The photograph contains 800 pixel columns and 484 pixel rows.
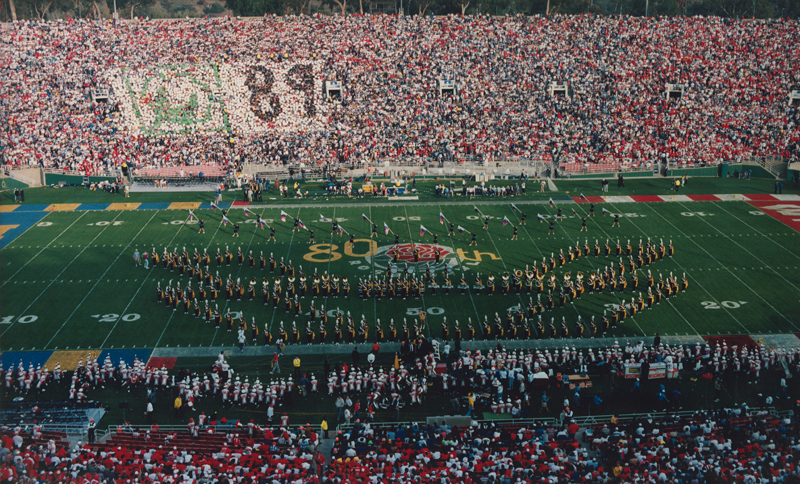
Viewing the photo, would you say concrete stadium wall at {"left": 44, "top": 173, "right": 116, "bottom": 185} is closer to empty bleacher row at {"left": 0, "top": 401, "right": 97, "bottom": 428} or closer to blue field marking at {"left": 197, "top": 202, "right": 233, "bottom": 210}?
blue field marking at {"left": 197, "top": 202, "right": 233, "bottom": 210}

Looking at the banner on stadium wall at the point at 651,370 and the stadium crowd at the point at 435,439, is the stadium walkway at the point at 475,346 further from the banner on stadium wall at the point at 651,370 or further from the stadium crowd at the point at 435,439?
the banner on stadium wall at the point at 651,370

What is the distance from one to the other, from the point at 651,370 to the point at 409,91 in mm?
38318

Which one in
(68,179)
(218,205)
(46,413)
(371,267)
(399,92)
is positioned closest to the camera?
(46,413)

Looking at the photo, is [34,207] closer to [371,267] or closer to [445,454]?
[371,267]

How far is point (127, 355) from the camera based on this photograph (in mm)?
25844

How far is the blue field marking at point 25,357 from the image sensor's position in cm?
2520

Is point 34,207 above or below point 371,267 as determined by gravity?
above

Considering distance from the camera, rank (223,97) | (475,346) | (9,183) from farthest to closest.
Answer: (223,97), (9,183), (475,346)

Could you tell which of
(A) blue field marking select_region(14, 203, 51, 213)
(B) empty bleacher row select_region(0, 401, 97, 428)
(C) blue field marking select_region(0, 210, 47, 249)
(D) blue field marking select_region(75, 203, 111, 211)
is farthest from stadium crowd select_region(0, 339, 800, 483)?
(A) blue field marking select_region(14, 203, 51, 213)

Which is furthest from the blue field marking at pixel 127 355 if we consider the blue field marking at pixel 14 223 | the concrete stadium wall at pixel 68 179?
the concrete stadium wall at pixel 68 179

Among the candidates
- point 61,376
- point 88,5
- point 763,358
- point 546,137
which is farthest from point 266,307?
point 88,5

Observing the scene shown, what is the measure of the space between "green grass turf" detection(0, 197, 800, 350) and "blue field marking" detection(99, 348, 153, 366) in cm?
52

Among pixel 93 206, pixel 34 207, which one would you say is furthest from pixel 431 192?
pixel 34 207

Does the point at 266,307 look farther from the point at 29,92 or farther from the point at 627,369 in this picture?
the point at 29,92
